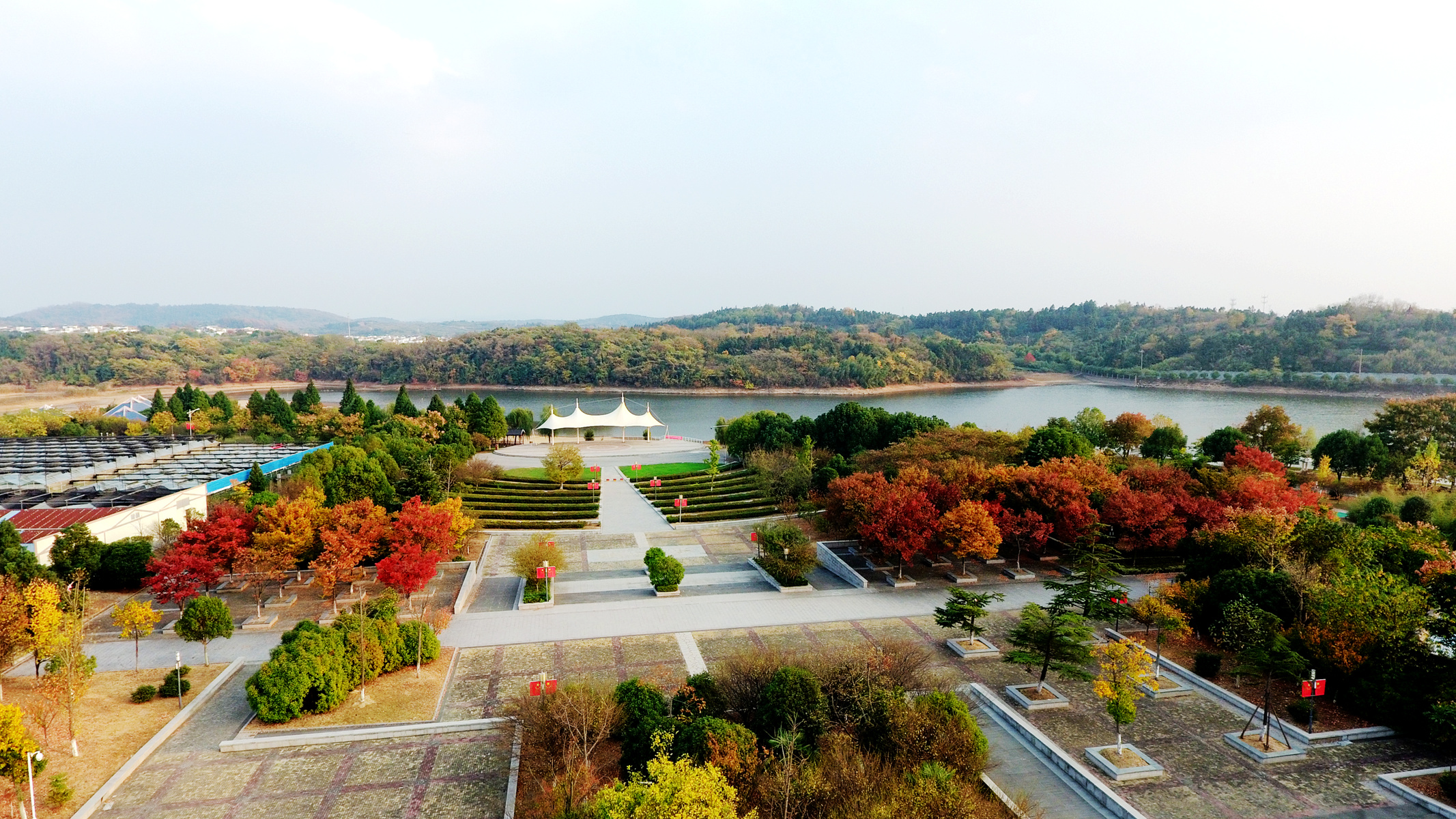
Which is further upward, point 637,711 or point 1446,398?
point 1446,398

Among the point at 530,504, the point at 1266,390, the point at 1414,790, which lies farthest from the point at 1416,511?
the point at 1266,390

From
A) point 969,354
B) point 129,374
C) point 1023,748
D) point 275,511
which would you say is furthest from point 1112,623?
point 129,374

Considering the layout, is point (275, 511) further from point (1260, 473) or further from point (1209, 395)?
point (1209, 395)

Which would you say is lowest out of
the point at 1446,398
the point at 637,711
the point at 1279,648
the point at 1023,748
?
the point at 1023,748

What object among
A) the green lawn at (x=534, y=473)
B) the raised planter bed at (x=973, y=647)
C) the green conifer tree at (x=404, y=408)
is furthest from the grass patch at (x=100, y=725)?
the green conifer tree at (x=404, y=408)

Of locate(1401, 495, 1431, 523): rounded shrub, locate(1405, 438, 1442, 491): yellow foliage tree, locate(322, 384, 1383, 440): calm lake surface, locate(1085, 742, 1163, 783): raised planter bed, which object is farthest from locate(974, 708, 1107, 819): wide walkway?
locate(322, 384, 1383, 440): calm lake surface

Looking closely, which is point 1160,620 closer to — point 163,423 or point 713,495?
point 713,495

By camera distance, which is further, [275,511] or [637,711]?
[275,511]
